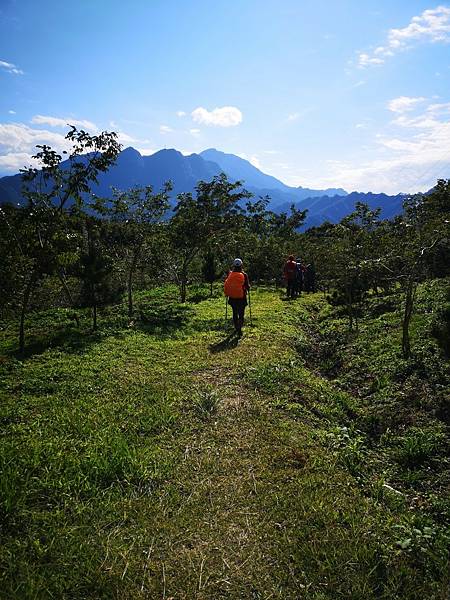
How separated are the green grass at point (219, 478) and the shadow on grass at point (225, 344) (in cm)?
95

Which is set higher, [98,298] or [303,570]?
[98,298]

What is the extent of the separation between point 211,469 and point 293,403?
2.66m

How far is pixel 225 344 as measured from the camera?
11297 millimetres

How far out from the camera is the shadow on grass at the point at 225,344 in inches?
424

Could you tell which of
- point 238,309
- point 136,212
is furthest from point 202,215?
point 238,309

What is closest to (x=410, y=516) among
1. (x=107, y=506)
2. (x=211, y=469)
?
(x=211, y=469)

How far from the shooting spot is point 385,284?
19250 mm

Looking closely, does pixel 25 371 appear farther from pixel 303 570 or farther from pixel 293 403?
pixel 303 570

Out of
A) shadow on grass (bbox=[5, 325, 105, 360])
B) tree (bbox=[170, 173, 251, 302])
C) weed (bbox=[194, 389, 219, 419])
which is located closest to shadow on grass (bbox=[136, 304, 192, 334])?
shadow on grass (bbox=[5, 325, 105, 360])

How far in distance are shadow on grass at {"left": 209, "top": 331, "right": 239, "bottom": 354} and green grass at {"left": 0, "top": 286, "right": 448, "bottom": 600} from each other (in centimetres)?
95

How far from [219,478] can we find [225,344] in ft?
21.1

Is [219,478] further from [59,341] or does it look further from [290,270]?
[290,270]

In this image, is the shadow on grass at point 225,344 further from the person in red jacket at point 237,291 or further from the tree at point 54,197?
the tree at point 54,197

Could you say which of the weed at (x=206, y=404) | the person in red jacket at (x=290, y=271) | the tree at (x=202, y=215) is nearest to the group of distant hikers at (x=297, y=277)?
the person in red jacket at (x=290, y=271)
